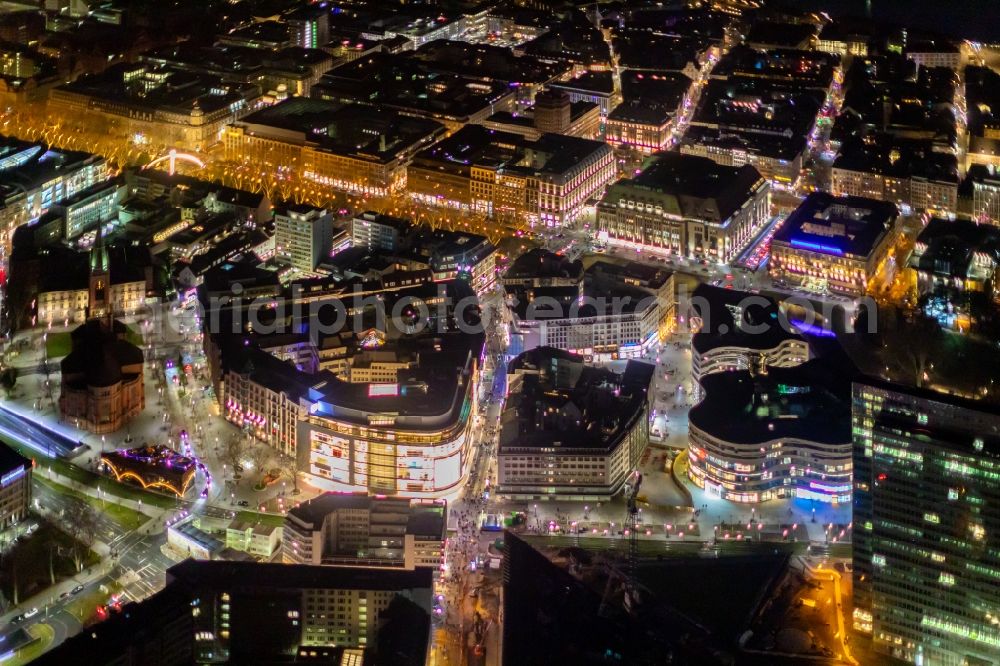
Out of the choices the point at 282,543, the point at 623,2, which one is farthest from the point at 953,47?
the point at 282,543

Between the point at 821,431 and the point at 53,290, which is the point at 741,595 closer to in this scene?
the point at 821,431

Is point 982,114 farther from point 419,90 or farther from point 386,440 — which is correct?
point 386,440

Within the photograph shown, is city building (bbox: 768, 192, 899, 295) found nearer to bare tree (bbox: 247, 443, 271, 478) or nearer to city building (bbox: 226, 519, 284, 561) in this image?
bare tree (bbox: 247, 443, 271, 478)

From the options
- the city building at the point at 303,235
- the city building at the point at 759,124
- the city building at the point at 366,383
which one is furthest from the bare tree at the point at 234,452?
the city building at the point at 759,124

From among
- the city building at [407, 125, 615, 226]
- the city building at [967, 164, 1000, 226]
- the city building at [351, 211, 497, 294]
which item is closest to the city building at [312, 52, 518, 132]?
the city building at [407, 125, 615, 226]

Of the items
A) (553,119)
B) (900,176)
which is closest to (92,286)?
(553,119)

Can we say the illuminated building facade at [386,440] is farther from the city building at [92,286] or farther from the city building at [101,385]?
the city building at [92,286]
